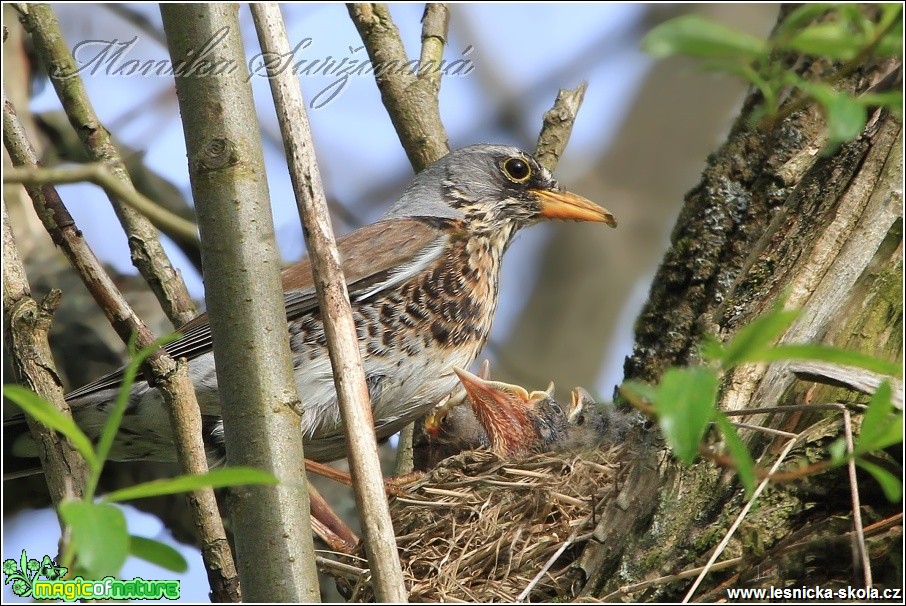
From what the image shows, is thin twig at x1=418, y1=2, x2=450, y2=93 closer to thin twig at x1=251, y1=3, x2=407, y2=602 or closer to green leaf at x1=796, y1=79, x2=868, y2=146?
thin twig at x1=251, y1=3, x2=407, y2=602

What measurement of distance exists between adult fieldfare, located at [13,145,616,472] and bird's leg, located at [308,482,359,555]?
24 cm

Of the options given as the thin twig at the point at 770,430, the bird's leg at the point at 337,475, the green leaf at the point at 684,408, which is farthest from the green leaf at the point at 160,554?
the bird's leg at the point at 337,475

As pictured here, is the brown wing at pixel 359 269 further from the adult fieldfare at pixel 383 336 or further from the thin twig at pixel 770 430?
the thin twig at pixel 770 430

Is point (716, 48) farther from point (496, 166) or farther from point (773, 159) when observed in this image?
point (496, 166)

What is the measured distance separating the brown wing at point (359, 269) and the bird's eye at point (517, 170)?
1.67 ft

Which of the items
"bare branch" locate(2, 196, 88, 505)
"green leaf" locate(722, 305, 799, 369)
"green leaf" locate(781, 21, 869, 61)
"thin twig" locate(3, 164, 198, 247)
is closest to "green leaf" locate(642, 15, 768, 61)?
"green leaf" locate(781, 21, 869, 61)

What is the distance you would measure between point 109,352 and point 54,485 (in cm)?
252

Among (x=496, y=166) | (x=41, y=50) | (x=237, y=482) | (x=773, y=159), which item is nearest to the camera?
(x=237, y=482)

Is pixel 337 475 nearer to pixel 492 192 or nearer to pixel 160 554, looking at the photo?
pixel 492 192

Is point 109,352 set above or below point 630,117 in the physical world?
below

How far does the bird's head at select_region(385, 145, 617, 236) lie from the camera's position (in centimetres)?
499

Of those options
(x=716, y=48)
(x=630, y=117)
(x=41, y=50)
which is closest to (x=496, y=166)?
(x=41, y=50)

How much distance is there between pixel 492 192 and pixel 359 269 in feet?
3.40

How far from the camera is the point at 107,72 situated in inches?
179
